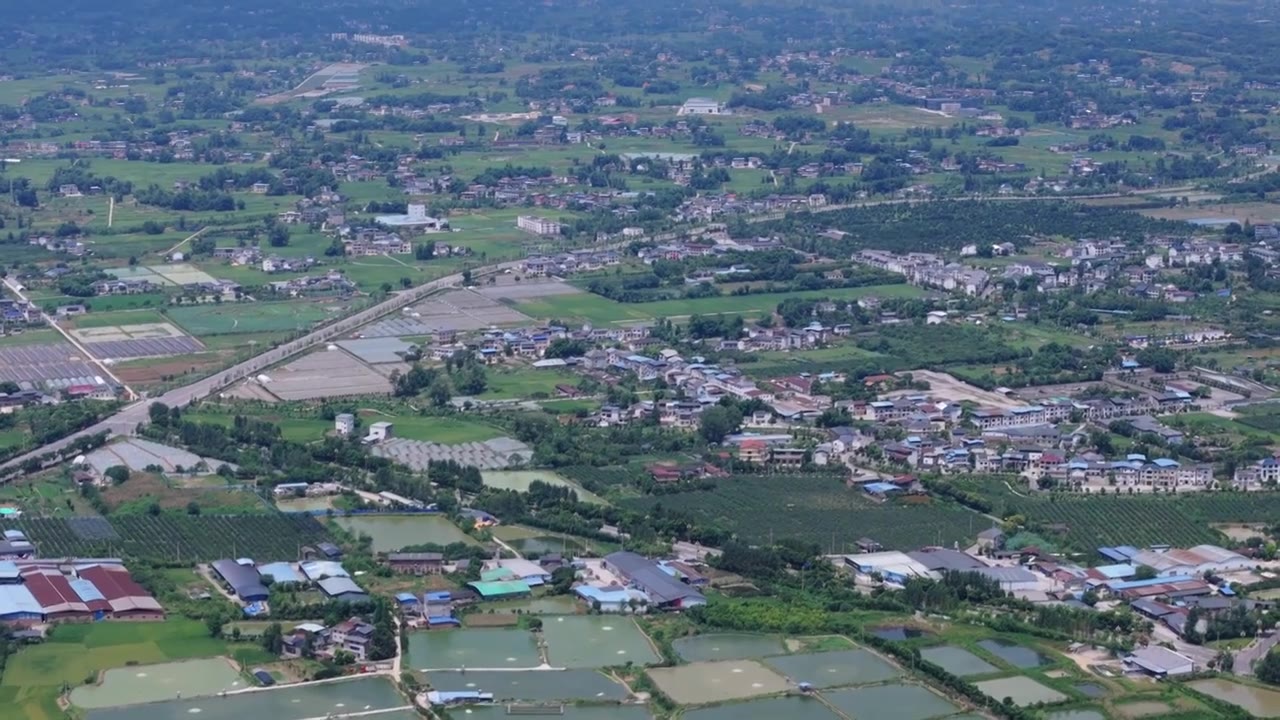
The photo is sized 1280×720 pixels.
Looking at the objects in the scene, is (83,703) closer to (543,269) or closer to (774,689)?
(774,689)

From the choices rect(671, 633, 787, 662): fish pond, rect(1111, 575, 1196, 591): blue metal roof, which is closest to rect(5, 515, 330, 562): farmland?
rect(671, 633, 787, 662): fish pond

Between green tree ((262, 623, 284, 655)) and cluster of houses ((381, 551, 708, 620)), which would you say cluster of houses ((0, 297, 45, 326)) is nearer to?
cluster of houses ((381, 551, 708, 620))

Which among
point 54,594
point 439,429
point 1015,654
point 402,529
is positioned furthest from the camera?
point 439,429

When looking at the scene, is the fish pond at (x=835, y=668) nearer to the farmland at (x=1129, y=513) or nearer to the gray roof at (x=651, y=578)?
the gray roof at (x=651, y=578)

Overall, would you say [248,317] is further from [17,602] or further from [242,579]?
[17,602]

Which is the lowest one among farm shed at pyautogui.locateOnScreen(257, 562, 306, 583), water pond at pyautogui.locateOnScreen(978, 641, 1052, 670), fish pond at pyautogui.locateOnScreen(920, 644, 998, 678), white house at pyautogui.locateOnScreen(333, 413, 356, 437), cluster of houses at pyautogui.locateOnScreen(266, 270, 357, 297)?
cluster of houses at pyautogui.locateOnScreen(266, 270, 357, 297)

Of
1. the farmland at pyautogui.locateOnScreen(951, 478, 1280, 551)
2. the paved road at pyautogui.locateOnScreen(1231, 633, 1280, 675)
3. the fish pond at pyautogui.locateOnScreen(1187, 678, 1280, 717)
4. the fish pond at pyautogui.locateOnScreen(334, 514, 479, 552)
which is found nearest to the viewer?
the fish pond at pyautogui.locateOnScreen(1187, 678, 1280, 717)

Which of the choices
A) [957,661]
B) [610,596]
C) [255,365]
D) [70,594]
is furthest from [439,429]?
[957,661]
